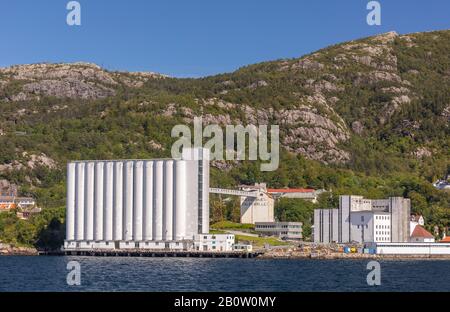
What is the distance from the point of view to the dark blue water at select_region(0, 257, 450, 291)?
122 m

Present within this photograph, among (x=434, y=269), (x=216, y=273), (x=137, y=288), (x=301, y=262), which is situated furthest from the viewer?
(x=301, y=262)

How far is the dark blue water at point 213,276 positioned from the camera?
122444 mm

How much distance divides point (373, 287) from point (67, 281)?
36.8 m

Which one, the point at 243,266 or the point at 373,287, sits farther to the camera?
the point at 243,266

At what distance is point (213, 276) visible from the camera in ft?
464

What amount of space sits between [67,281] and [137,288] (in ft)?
45.5
